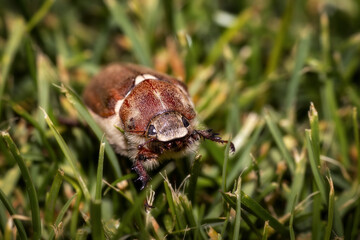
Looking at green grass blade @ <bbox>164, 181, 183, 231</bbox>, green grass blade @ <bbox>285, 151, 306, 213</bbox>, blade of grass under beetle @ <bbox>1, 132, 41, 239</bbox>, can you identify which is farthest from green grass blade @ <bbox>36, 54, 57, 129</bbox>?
green grass blade @ <bbox>285, 151, 306, 213</bbox>

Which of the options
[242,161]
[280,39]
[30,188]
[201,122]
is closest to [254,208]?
[242,161]

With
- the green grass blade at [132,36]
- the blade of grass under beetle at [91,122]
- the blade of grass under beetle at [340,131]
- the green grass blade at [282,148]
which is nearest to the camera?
the blade of grass under beetle at [91,122]

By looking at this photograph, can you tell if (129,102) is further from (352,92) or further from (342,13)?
(342,13)

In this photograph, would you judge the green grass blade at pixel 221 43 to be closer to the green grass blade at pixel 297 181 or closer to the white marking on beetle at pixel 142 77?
the white marking on beetle at pixel 142 77

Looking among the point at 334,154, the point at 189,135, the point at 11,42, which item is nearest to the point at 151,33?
the point at 11,42

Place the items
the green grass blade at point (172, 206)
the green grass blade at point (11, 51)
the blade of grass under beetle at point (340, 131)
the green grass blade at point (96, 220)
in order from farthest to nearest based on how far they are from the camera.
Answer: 1. the green grass blade at point (11, 51)
2. the blade of grass under beetle at point (340, 131)
3. the green grass blade at point (172, 206)
4. the green grass blade at point (96, 220)

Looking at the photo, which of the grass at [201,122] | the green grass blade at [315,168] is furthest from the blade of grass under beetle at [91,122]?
the green grass blade at [315,168]

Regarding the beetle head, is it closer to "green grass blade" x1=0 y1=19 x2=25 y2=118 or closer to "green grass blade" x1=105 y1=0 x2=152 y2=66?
"green grass blade" x1=105 y1=0 x2=152 y2=66

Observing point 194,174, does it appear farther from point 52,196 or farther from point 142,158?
point 52,196

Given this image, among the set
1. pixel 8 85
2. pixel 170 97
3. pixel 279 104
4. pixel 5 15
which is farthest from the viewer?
pixel 5 15
